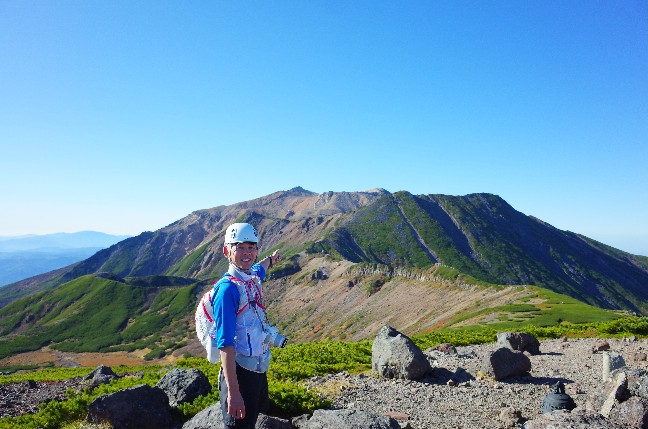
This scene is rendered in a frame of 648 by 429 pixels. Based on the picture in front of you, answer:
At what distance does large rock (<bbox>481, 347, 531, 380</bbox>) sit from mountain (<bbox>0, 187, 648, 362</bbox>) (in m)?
26.2

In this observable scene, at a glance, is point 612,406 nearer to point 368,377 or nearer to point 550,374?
point 550,374

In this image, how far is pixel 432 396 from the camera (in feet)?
42.8

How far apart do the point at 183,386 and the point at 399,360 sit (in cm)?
780

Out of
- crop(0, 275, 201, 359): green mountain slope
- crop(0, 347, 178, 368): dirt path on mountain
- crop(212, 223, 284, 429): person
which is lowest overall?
crop(0, 347, 178, 368): dirt path on mountain

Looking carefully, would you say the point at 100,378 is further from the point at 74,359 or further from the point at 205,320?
the point at 74,359

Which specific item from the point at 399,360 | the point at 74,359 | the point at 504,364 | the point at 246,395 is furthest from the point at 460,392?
the point at 74,359

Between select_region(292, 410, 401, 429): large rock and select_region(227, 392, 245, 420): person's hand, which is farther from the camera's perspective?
select_region(292, 410, 401, 429): large rock

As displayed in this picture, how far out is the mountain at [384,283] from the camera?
63.7 m

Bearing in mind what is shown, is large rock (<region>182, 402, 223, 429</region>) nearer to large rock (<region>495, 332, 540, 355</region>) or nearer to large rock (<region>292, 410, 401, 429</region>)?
large rock (<region>292, 410, 401, 429</region>)

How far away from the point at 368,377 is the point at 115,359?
102 m

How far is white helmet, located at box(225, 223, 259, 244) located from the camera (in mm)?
6035

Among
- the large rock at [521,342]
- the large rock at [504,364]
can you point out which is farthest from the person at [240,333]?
the large rock at [521,342]

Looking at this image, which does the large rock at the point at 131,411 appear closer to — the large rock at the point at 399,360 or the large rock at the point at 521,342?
the large rock at the point at 399,360

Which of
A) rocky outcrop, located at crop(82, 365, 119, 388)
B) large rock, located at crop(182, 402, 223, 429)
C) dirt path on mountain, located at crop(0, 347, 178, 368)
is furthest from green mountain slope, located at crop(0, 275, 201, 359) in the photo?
large rock, located at crop(182, 402, 223, 429)
